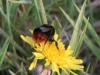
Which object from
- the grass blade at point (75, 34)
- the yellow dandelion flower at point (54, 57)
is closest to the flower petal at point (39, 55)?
the yellow dandelion flower at point (54, 57)

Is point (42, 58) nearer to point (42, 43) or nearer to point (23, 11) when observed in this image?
point (42, 43)

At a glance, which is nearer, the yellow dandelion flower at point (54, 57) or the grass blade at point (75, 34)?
the yellow dandelion flower at point (54, 57)

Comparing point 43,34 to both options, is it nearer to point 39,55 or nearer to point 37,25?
point 39,55

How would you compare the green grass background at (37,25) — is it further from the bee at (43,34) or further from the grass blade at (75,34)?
the bee at (43,34)

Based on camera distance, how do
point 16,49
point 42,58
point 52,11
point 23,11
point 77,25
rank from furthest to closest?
point 52,11 → point 23,11 → point 16,49 → point 77,25 → point 42,58

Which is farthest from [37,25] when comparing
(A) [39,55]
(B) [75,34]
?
(A) [39,55]

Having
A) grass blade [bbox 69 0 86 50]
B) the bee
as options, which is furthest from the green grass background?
the bee

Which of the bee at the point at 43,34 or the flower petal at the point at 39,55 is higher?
the bee at the point at 43,34

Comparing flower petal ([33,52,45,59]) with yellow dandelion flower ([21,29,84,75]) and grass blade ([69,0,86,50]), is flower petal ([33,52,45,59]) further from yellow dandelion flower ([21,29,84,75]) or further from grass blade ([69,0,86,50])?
grass blade ([69,0,86,50])

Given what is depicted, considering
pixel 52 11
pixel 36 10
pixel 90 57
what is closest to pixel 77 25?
pixel 36 10
